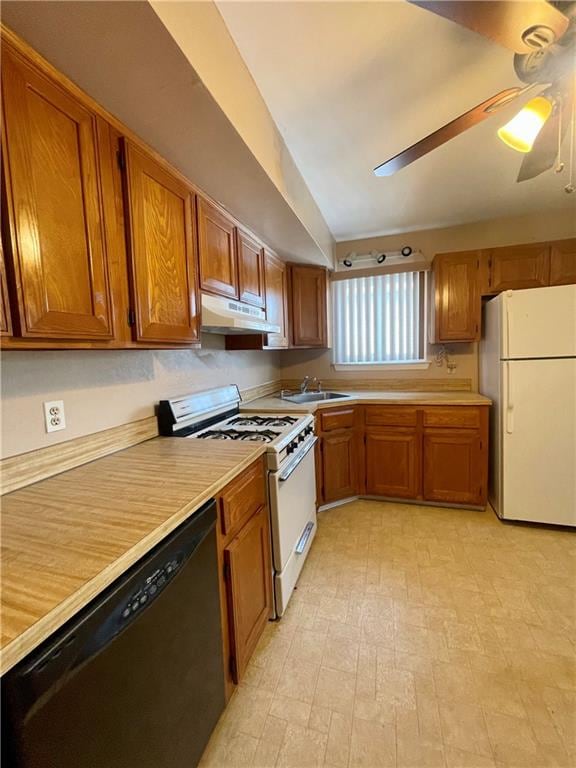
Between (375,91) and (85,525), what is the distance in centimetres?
203

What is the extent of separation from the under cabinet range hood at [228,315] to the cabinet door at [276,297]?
40 centimetres

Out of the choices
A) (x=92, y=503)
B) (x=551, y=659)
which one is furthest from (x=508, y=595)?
(x=92, y=503)

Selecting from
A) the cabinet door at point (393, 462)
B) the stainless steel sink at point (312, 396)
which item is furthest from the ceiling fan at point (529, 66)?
the stainless steel sink at point (312, 396)

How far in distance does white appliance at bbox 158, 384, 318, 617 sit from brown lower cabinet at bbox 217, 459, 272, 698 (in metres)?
0.06

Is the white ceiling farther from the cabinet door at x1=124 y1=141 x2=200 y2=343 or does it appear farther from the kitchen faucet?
the kitchen faucet

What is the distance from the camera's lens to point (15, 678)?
515 millimetres

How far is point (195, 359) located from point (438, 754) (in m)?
2.05

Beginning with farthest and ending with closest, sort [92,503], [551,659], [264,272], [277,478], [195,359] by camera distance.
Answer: [264,272] < [195,359] < [277,478] < [551,659] < [92,503]

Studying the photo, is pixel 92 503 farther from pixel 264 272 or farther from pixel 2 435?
pixel 264 272

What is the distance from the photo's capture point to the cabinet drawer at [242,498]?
47.8 inches

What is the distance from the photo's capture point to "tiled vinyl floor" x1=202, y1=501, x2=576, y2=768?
1.12 m

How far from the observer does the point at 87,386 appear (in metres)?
1.37

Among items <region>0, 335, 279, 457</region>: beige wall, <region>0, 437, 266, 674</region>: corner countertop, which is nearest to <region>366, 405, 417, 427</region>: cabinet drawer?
<region>0, 335, 279, 457</region>: beige wall

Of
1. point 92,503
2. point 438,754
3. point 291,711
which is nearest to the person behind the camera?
point 92,503
